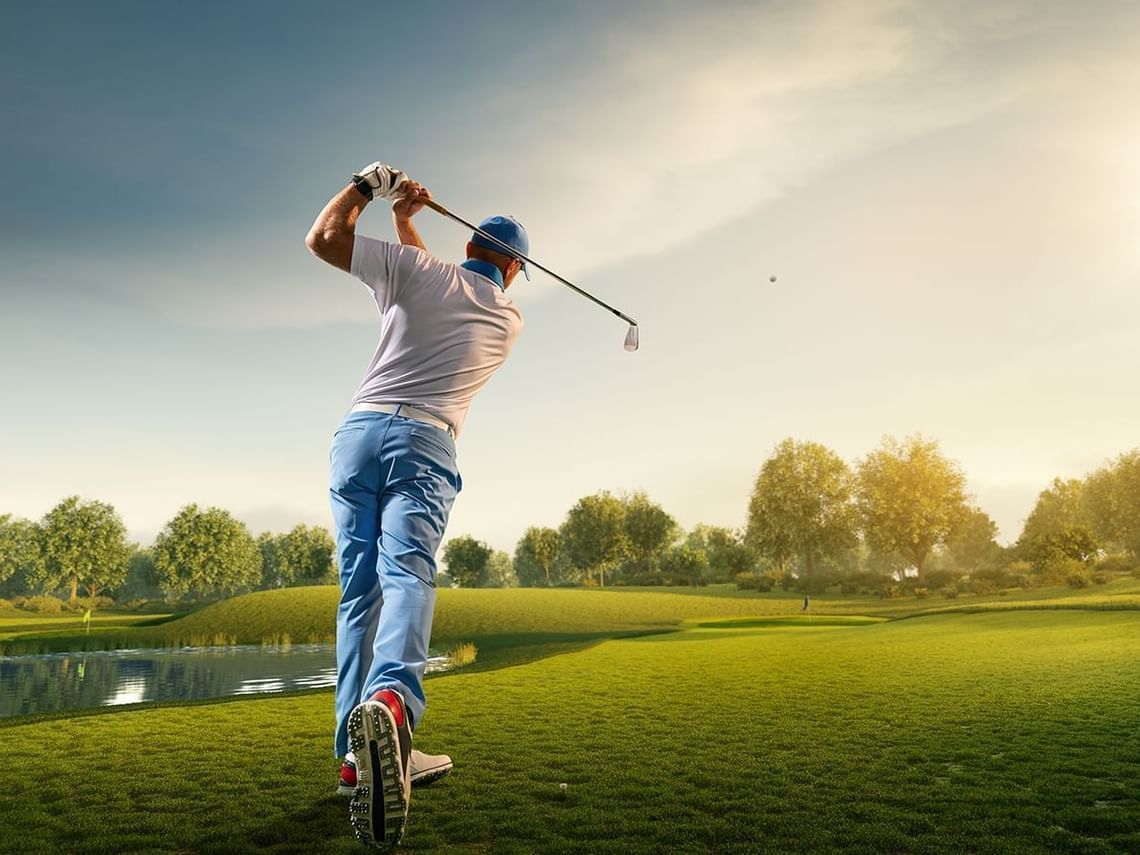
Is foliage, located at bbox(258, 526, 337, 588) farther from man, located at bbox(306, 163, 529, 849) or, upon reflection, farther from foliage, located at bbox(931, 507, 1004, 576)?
man, located at bbox(306, 163, 529, 849)

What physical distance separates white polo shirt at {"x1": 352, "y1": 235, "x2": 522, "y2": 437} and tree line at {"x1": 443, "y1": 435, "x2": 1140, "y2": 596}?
42309 millimetres

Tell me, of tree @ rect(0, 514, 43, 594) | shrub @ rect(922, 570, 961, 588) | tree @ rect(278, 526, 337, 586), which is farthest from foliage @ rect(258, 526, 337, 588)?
shrub @ rect(922, 570, 961, 588)

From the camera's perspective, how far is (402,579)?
408 centimetres

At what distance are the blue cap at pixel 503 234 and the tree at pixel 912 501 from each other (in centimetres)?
6037

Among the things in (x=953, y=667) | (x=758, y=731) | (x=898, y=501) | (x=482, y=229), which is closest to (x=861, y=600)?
(x=898, y=501)

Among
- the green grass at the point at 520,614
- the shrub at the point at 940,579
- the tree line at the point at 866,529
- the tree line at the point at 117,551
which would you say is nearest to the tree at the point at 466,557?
the tree line at the point at 866,529

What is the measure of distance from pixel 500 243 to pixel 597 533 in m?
84.0

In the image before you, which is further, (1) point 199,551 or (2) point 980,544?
(2) point 980,544

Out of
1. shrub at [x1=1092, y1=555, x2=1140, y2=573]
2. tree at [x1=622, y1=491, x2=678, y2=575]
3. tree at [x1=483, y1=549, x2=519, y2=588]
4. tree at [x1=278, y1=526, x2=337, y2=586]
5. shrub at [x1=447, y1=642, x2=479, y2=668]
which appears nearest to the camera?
shrub at [x1=447, y1=642, x2=479, y2=668]

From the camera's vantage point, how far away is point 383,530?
13.8 feet

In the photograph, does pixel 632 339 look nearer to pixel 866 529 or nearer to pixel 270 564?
pixel 866 529

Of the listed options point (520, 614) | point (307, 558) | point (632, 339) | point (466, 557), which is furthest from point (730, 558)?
point (632, 339)

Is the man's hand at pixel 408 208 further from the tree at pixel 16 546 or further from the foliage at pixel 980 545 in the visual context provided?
the foliage at pixel 980 545

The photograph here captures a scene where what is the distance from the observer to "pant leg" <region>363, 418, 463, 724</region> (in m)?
3.92
